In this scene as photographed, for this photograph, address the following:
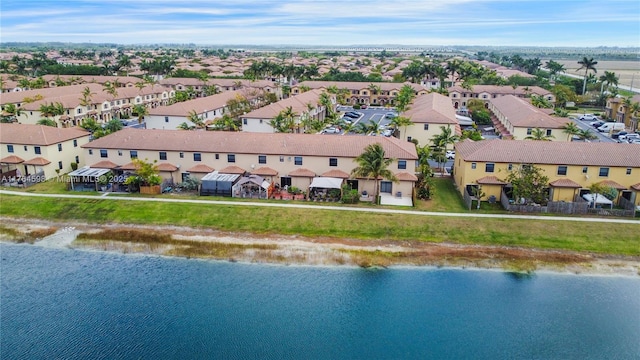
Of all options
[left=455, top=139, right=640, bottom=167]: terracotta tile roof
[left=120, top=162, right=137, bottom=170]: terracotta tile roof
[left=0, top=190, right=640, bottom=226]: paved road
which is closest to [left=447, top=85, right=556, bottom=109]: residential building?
[left=455, top=139, right=640, bottom=167]: terracotta tile roof

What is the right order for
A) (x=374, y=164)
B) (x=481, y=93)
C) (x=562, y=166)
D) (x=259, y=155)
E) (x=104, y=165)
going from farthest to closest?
(x=481, y=93) → (x=104, y=165) → (x=259, y=155) → (x=562, y=166) → (x=374, y=164)

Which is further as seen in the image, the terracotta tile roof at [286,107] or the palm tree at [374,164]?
the terracotta tile roof at [286,107]

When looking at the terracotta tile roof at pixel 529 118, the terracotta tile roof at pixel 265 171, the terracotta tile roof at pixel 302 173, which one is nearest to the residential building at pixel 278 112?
the terracotta tile roof at pixel 265 171

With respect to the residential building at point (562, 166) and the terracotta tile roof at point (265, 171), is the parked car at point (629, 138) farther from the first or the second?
the terracotta tile roof at point (265, 171)

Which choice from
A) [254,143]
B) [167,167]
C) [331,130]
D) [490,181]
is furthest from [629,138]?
[167,167]

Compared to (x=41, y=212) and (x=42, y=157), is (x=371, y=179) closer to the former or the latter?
(x=41, y=212)

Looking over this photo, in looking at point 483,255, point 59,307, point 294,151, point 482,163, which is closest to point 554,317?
point 483,255

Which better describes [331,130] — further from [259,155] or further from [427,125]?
[259,155]
